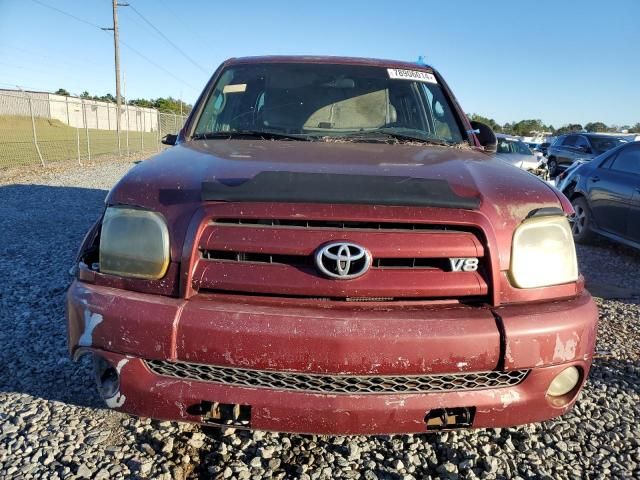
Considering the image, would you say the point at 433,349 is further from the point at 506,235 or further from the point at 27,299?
the point at 27,299

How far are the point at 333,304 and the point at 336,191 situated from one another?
1.43 feet

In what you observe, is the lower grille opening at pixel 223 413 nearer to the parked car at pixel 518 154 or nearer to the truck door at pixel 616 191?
the truck door at pixel 616 191

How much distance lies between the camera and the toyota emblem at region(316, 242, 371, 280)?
1787 millimetres

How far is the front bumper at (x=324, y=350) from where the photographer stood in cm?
174

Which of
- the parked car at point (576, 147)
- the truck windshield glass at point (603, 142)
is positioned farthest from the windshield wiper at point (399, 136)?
the truck windshield glass at point (603, 142)

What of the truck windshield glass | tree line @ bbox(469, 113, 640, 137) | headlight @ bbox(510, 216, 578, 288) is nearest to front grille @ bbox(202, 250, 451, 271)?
headlight @ bbox(510, 216, 578, 288)

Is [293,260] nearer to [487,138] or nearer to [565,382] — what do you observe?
[565,382]

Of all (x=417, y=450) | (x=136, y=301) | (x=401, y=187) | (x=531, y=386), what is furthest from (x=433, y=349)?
(x=136, y=301)

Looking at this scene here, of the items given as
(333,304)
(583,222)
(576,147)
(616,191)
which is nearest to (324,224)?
(333,304)

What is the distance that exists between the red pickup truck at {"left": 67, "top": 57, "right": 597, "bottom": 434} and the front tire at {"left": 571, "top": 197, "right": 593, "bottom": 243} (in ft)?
18.1

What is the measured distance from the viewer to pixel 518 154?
13047mm

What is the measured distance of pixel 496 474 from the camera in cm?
213

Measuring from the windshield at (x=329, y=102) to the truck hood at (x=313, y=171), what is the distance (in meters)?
0.43

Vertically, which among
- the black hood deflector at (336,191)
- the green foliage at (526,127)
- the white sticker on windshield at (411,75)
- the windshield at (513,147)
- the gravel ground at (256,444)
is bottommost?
the gravel ground at (256,444)
